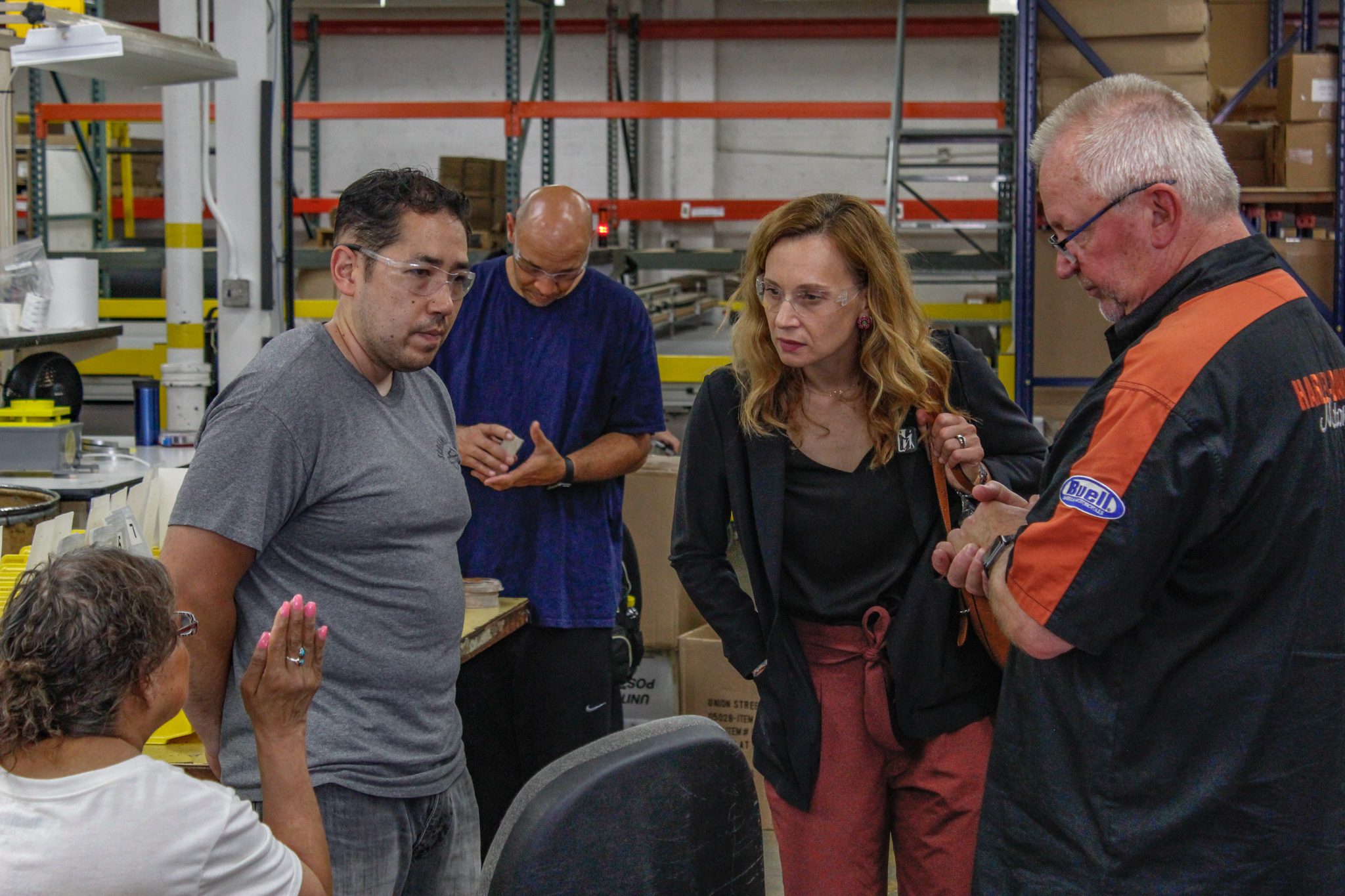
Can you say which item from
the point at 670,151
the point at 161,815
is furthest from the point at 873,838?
the point at 670,151

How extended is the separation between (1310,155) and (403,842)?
16.0 feet

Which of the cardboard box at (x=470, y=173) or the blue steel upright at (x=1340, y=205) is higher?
the cardboard box at (x=470, y=173)

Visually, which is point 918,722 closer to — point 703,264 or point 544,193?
point 544,193

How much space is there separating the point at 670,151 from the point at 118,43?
866cm

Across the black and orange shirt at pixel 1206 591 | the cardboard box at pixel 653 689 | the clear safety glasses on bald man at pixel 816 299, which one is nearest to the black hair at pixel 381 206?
the clear safety glasses on bald man at pixel 816 299

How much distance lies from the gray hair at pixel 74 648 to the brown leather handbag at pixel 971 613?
1148 millimetres

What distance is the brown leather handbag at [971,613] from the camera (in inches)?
76.2

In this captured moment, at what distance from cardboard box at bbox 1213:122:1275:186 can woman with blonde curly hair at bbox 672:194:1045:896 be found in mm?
3994

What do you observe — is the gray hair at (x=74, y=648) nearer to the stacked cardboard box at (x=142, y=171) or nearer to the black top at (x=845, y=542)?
the black top at (x=845, y=542)

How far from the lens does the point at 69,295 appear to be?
4578mm

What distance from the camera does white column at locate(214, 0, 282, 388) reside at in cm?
491

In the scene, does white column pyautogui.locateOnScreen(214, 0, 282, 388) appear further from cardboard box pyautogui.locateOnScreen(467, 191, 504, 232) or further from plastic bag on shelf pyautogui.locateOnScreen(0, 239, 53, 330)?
cardboard box pyautogui.locateOnScreen(467, 191, 504, 232)

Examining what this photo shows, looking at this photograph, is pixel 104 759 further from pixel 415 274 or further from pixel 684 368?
pixel 684 368

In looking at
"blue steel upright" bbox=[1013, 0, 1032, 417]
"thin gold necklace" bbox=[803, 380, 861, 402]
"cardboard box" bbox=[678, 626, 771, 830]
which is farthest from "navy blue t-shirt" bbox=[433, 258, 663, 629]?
"blue steel upright" bbox=[1013, 0, 1032, 417]
